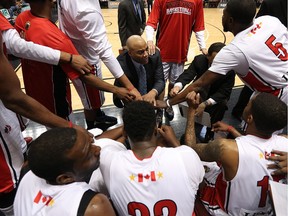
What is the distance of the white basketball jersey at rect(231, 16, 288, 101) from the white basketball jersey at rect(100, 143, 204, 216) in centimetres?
126

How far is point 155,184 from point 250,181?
615 mm

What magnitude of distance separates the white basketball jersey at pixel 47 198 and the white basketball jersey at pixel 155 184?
0.22m

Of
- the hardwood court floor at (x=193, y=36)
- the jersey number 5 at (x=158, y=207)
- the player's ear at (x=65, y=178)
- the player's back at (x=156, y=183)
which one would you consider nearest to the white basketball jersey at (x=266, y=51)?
the player's back at (x=156, y=183)

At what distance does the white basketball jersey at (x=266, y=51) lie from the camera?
2.23m

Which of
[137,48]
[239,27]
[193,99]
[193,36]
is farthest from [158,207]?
[193,36]

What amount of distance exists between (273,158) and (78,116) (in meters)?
2.91

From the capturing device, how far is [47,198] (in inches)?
48.0

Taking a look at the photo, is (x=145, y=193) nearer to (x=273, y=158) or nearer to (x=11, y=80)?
(x=273, y=158)

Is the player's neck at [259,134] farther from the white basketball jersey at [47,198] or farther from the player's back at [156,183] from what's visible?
the white basketball jersey at [47,198]

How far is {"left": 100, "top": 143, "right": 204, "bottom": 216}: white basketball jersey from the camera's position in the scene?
4.46ft

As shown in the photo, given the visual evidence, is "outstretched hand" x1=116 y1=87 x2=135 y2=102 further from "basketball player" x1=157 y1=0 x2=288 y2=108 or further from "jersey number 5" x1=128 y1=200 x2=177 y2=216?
"jersey number 5" x1=128 y1=200 x2=177 y2=216

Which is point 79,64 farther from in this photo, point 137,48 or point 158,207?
point 158,207

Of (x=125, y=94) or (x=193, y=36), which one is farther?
(x=193, y=36)

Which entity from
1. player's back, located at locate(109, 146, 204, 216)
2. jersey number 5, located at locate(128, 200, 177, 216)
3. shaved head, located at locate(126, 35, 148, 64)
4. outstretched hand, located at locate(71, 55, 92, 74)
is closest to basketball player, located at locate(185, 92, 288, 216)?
player's back, located at locate(109, 146, 204, 216)
